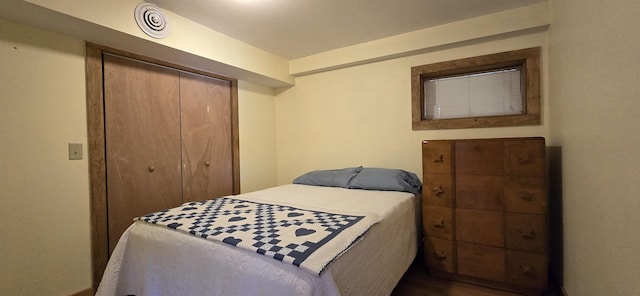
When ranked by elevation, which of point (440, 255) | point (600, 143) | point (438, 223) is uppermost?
point (600, 143)

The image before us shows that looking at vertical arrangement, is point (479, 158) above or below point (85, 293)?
above

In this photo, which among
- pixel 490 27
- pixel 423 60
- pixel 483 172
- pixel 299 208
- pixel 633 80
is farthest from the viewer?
pixel 423 60

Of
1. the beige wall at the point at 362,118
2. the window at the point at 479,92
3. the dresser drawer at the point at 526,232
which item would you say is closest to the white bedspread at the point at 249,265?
the dresser drawer at the point at 526,232

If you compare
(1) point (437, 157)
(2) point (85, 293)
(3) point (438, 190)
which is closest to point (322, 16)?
(1) point (437, 157)

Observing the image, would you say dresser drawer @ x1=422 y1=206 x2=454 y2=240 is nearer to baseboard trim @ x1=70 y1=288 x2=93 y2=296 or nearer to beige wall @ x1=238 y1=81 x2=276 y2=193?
beige wall @ x1=238 y1=81 x2=276 y2=193

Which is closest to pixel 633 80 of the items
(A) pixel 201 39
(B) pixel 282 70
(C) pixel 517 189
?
(C) pixel 517 189

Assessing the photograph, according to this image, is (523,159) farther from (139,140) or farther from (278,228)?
(139,140)

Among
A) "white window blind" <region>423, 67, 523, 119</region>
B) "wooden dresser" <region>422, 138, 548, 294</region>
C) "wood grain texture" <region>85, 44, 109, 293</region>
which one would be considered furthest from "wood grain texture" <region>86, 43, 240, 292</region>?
"white window blind" <region>423, 67, 523, 119</region>

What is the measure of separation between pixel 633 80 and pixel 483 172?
1094 millimetres

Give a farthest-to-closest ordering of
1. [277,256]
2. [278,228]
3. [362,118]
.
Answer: [362,118]
[278,228]
[277,256]

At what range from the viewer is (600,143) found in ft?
3.76

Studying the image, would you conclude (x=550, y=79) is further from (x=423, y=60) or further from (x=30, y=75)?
(x=30, y=75)

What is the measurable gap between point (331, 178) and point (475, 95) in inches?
62.8

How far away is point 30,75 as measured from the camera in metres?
1.63
